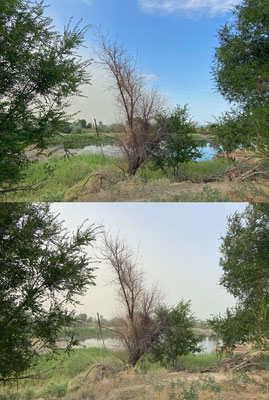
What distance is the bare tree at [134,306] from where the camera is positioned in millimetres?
10078

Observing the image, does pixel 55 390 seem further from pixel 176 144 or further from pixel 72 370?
pixel 176 144

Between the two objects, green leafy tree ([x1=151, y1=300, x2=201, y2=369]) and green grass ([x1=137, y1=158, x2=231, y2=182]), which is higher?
green grass ([x1=137, y1=158, x2=231, y2=182])

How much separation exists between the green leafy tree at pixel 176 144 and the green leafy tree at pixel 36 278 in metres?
2.59

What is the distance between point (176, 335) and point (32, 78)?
7.51 m

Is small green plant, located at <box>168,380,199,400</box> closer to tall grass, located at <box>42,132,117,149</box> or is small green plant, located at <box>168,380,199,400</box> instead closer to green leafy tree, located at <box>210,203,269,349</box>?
green leafy tree, located at <box>210,203,269,349</box>

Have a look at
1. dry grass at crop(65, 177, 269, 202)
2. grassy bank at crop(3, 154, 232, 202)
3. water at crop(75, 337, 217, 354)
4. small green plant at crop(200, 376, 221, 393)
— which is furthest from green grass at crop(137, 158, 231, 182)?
water at crop(75, 337, 217, 354)

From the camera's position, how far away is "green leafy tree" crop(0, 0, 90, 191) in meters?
6.79

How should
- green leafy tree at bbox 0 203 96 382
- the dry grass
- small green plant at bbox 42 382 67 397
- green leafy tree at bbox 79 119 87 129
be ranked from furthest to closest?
green leafy tree at bbox 79 119 87 129 → small green plant at bbox 42 382 67 397 → the dry grass → green leafy tree at bbox 0 203 96 382

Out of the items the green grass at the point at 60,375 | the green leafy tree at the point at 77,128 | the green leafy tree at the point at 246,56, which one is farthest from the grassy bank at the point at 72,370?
the green leafy tree at the point at 246,56

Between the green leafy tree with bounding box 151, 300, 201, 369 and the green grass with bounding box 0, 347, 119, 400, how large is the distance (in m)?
1.30

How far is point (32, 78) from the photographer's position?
7023 millimetres

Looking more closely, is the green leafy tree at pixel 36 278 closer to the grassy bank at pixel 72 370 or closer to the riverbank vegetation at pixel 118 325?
the riverbank vegetation at pixel 118 325

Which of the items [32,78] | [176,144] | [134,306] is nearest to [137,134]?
[176,144]

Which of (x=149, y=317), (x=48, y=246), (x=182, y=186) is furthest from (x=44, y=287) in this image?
(x=149, y=317)
